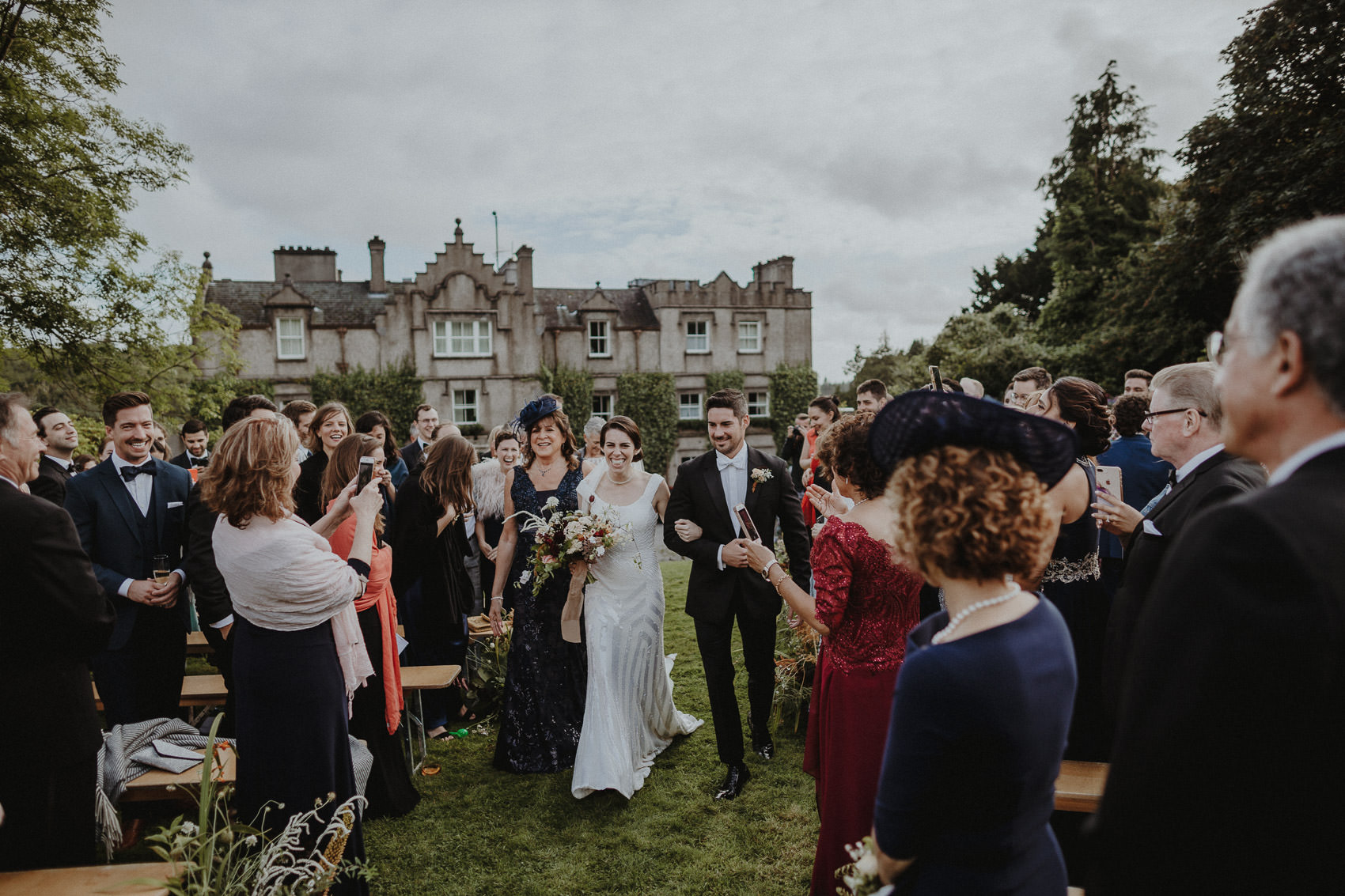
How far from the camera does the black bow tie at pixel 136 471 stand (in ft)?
16.5

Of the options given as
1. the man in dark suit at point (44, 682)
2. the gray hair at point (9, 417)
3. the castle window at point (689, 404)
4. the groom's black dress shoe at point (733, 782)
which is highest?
the castle window at point (689, 404)

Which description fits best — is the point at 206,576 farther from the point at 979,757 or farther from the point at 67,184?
the point at 67,184

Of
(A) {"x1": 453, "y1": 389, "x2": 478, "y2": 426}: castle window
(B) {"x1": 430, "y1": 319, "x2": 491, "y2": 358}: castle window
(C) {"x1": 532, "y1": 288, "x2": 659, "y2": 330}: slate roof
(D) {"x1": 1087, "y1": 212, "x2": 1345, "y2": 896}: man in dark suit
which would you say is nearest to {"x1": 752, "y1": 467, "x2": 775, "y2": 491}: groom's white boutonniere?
(D) {"x1": 1087, "y1": 212, "x2": 1345, "y2": 896}: man in dark suit

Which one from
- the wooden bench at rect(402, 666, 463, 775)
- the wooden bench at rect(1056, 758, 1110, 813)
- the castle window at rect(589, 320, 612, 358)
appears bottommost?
the wooden bench at rect(402, 666, 463, 775)

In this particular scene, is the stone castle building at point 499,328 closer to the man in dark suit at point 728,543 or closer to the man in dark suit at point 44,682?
the man in dark suit at point 728,543

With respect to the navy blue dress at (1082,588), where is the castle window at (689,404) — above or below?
above

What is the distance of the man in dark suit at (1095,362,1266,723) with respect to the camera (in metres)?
3.03

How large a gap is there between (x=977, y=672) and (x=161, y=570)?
500 cm

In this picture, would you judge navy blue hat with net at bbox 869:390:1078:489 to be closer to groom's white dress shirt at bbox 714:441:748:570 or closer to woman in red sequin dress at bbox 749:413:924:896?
woman in red sequin dress at bbox 749:413:924:896

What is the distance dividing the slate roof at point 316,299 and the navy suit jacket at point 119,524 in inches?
945

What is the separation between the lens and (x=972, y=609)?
1681mm

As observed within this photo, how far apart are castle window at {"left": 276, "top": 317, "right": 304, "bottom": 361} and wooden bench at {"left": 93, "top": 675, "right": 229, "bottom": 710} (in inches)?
955

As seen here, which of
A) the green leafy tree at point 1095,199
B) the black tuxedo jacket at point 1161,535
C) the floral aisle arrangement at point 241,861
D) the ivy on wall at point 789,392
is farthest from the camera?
the ivy on wall at point 789,392

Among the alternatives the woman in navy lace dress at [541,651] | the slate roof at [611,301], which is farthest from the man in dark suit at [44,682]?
the slate roof at [611,301]
